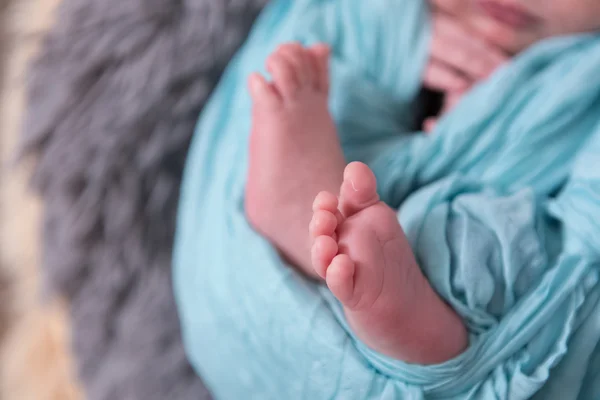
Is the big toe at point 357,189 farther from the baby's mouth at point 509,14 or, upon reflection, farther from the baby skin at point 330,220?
the baby's mouth at point 509,14

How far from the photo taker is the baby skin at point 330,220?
382mm

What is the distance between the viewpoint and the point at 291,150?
0.51 metres

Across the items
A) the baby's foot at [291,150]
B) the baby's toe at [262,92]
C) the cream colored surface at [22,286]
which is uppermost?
the baby's toe at [262,92]

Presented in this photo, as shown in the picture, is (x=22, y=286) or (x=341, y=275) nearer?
(x=341, y=275)

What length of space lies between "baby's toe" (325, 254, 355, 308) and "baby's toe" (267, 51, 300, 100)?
0.72 feet

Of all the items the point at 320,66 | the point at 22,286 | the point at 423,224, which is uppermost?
the point at 320,66

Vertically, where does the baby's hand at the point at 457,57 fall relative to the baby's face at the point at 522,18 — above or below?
below

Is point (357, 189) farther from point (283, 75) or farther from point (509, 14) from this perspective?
point (509, 14)

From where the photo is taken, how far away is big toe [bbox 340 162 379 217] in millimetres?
395

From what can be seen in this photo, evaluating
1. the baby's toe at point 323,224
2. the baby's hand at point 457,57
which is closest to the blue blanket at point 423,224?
the baby's hand at point 457,57

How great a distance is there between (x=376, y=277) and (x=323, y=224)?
0.17 feet

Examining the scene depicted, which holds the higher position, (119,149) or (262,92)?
(262,92)

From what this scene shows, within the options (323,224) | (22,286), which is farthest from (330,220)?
(22,286)

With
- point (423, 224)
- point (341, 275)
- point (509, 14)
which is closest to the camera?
point (341, 275)
